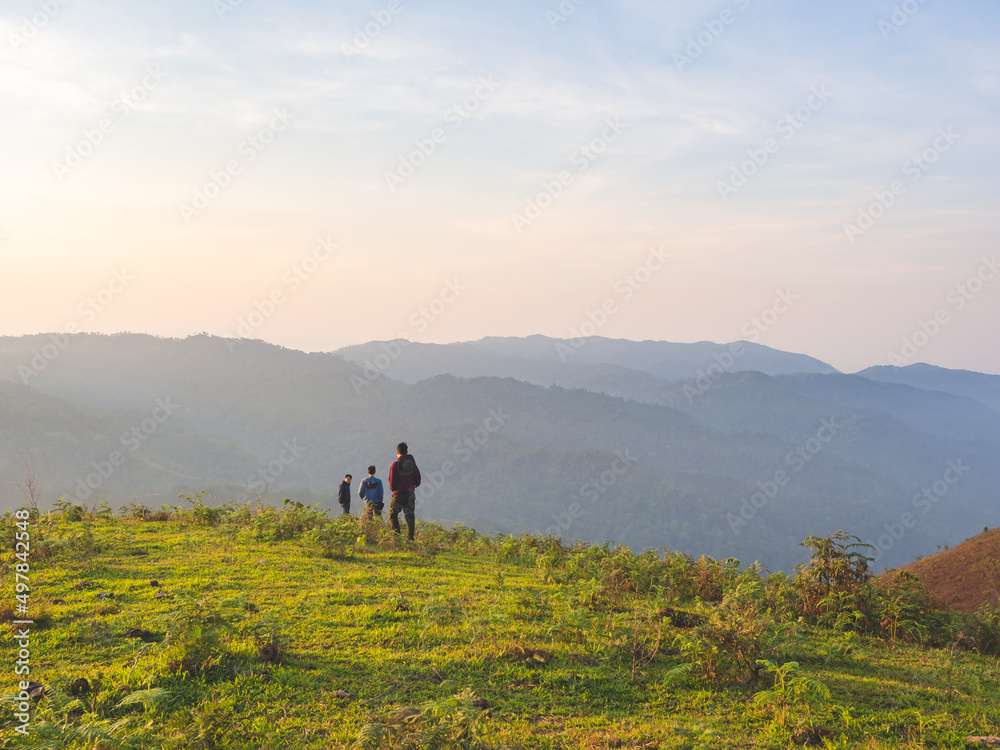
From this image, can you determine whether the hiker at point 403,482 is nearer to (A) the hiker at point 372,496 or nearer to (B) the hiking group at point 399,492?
(B) the hiking group at point 399,492

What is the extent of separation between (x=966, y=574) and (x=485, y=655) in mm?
18292

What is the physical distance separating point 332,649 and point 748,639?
512 centimetres

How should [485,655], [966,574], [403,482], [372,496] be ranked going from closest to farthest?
[485,655] → [403,482] → [372,496] → [966,574]

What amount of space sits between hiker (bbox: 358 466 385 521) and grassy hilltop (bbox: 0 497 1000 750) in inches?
113

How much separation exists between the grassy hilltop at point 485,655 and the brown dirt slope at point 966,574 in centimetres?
883

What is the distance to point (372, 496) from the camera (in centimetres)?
1559

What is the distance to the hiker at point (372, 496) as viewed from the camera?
15.2 m

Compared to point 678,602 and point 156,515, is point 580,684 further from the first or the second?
point 156,515

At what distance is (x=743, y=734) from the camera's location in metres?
5.67

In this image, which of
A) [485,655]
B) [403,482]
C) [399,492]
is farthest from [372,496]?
[485,655]

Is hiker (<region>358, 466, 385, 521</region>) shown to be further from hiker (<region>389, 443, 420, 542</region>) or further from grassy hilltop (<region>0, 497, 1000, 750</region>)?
grassy hilltop (<region>0, 497, 1000, 750</region>)

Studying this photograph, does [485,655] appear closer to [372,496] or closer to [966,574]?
[372,496]

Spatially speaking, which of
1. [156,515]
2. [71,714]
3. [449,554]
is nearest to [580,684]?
[71,714]

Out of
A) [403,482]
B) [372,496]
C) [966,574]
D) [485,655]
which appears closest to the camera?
[485,655]
